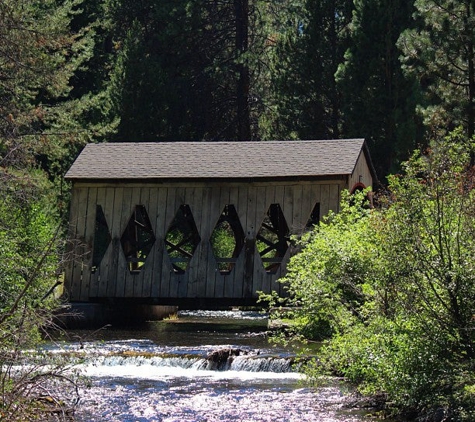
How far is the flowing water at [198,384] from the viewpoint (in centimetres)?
1088

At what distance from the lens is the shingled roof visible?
2025 cm

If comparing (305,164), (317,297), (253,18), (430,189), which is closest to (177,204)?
(305,164)

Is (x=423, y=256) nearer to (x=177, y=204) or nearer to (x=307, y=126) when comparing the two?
(x=177, y=204)

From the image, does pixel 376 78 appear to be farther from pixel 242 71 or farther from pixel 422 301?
pixel 422 301

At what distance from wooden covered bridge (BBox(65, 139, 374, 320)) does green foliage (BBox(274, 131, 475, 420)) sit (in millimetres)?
9188


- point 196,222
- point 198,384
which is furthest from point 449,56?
point 198,384

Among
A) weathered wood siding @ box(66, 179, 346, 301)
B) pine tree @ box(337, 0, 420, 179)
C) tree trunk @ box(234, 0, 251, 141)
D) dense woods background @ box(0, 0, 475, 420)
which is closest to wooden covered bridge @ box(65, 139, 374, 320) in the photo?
weathered wood siding @ box(66, 179, 346, 301)

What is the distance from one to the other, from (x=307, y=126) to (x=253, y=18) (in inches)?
233

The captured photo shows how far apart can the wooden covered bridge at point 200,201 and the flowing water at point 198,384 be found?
70.7 inches

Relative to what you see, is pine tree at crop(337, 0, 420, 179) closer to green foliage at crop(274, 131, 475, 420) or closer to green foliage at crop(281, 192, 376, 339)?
green foliage at crop(281, 192, 376, 339)

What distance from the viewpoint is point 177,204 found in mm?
21016

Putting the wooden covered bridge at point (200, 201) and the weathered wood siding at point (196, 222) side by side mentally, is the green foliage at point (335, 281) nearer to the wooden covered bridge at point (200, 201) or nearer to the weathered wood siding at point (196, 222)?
the wooden covered bridge at point (200, 201)

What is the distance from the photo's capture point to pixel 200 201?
20938 millimetres

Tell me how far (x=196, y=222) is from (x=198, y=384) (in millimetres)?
7979
